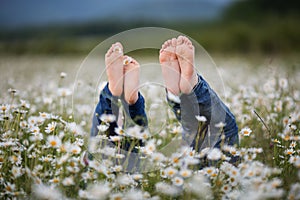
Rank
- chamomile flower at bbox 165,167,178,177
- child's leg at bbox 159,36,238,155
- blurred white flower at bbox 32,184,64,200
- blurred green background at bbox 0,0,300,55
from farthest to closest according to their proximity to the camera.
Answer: blurred green background at bbox 0,0,300,55 < child's leg at bbox 159,36,238,155 < chamomile flower at bbox 165,167,178,177 < blurred white flower at bbox 32,184,64,200

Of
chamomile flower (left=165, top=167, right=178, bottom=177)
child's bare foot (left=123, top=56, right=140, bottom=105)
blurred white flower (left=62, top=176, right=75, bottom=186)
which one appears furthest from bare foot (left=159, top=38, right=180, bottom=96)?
blurred white flower (left=62, top=176, right=75, bottom=186)

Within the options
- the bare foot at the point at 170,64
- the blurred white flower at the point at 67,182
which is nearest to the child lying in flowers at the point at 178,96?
the bare foot at the point at 170,64

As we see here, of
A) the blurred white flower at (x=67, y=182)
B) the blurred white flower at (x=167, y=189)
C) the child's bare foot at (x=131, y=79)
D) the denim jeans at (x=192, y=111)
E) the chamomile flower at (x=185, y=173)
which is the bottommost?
the blurred white flower at (x=167, y=189)

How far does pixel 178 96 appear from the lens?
6.73 ft

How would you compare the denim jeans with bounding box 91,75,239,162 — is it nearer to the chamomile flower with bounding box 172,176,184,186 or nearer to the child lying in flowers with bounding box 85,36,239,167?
the child lying in flowers with bounding box 85,36,239,167

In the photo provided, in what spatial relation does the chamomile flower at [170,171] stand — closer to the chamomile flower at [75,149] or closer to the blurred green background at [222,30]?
the chamomile flower at [75,149]

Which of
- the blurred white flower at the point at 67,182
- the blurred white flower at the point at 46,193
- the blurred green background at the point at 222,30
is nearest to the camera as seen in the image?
the blurred white flower at the point at 46,193

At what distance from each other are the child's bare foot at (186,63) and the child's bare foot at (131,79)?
0.25 m

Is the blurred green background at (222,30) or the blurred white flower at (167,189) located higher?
the blurred green background at (222,30)

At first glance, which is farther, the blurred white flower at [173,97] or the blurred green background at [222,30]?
the blurred green background at [222,30]

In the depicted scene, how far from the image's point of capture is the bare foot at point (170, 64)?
82.2 inches

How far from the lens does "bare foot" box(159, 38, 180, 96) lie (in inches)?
82.2

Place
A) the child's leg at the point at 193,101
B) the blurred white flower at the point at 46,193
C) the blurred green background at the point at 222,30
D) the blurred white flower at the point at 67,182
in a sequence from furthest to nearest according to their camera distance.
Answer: the blurred green background at the point at 222,30, the child's leg at the point at 193,101, the blurred white flower at the point at 67,182, the blurred white flower at the point at 46,193

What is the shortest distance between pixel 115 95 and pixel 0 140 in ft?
2.19
